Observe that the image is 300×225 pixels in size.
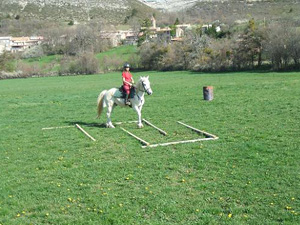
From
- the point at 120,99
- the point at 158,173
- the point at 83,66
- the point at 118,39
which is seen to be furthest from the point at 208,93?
the point at 118,39

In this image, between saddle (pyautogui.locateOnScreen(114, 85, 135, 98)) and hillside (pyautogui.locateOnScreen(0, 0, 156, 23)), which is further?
hillside (pyautogui.locateOnScreen(0, 0, 156, 23))

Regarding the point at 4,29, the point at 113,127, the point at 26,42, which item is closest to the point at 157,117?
the point at 113,127

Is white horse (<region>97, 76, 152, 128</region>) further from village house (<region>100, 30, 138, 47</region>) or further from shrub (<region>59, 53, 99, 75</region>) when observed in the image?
village house (<region>100, 30, 138, 47</region>)

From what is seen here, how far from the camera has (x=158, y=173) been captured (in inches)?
400

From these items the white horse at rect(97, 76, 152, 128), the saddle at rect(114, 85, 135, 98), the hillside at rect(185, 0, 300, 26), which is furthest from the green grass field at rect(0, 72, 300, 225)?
the hillside at rect(185, 0, 300, 26)

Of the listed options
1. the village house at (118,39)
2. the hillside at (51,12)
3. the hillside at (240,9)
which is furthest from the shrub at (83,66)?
the hillside at (51,12)

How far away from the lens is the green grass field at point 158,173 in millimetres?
7770

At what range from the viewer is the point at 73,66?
80688 mm

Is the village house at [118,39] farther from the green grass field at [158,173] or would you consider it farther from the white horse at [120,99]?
the green grass field at [158,173]

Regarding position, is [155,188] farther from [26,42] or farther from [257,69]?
[26,42]

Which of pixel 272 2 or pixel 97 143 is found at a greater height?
pixel 272 2

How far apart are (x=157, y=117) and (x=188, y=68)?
5210 centimetres

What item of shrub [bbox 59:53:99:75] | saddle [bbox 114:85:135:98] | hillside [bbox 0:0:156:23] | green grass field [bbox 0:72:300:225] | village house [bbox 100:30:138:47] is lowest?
green grass field [bbox 0:72:300:225]

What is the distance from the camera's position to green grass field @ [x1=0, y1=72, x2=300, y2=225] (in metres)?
7.77
